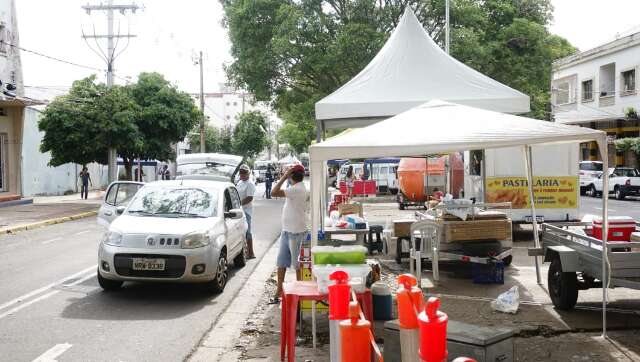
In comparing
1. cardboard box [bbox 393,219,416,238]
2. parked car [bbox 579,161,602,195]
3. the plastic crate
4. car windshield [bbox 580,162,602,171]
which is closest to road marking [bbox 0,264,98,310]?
cardboard box [bbox 393,219,416,238]

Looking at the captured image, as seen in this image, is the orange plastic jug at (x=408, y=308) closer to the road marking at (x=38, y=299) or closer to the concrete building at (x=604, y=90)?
the road marking at (x=38, y=299)

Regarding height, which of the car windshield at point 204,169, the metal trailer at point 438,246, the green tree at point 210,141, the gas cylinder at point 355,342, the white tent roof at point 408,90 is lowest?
the metal trailer at point 438,246

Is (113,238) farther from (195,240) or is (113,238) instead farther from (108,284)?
(195,240)

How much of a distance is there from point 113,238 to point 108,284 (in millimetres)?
866

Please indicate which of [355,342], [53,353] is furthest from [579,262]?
[53,353]

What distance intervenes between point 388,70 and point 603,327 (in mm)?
6842

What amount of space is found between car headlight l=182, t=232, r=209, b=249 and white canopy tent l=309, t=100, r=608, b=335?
214 cm

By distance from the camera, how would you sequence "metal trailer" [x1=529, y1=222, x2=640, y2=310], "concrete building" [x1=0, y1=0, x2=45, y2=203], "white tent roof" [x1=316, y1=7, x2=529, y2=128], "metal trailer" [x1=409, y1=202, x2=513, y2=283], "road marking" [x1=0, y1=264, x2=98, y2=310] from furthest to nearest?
"concrete building" [x1=0, y1=0, x2=45, y2=203] < "white tent roof" [x1=316, y1=7, x2=529, y2=128] < "metal trailer" [x1=409, y1=202, x2=513, y2=283] < "road marking" [x1=0, y1=264, x2=98, y2=310] < "metal trailer" [x1=529, y1=222, x2=640, y2=310]

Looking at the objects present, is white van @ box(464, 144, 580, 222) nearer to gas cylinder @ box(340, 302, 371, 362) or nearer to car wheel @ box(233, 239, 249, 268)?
car wheel @ box(233, 239, 249, 268)

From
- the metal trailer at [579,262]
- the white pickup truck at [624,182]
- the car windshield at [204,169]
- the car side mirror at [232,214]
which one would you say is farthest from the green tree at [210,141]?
the metal trailer at [579,262]

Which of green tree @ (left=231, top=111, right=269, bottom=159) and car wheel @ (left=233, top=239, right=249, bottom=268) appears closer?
car wheel @ (left=233, top=239, right=249, bottom=268)

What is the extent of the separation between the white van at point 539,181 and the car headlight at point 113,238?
8788mm

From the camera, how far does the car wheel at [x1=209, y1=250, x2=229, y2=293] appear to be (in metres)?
9.02

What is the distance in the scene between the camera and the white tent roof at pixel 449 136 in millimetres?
6410
